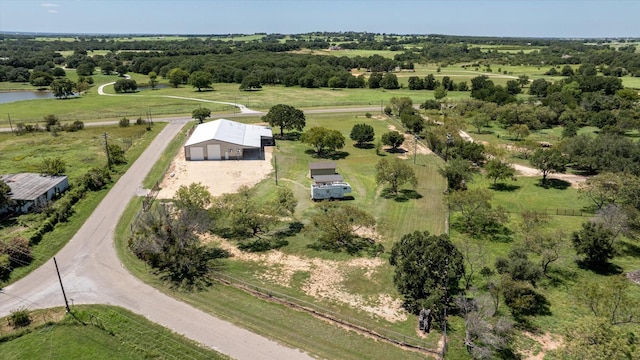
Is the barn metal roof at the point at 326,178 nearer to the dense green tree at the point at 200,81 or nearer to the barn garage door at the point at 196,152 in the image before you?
the barn garage door at the point at 196,152

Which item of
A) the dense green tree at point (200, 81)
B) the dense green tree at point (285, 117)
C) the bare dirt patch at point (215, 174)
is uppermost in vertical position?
the dense green tree at point (200, 81)

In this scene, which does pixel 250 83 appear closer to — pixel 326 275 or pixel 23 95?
pixel 23 95

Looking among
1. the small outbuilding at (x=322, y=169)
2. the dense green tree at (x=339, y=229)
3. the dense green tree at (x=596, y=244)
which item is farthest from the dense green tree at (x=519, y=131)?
the dense green tree at (x=339, y=229)

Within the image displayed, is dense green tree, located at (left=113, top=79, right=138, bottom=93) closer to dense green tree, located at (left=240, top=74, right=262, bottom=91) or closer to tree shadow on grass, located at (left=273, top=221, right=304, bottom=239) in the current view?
dense green tree, located at (left=240, top=74, right=262, bottom=91)

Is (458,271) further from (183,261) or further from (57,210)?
(57,210)

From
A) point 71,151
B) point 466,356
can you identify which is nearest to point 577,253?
point 466,356

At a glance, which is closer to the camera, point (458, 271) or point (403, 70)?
point (458, 271)

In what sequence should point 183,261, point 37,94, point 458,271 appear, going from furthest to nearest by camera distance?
point 37,94 → point 183,261 → point 458,271
